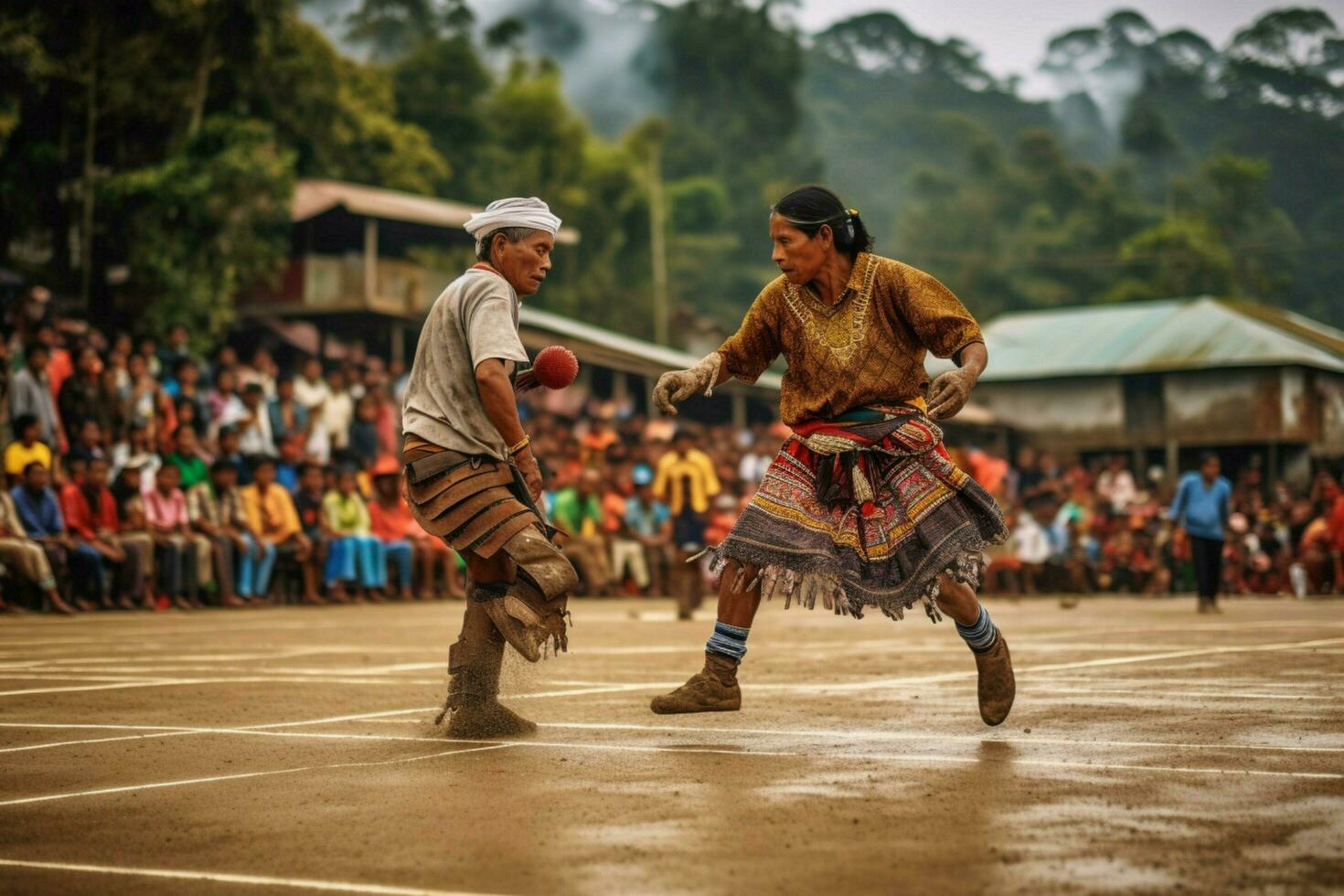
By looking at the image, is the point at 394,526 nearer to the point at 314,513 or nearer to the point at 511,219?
the point at 314,513

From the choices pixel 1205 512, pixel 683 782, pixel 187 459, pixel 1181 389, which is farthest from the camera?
pixel 1181 389

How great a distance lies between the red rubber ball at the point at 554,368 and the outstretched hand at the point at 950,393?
48.2 inches

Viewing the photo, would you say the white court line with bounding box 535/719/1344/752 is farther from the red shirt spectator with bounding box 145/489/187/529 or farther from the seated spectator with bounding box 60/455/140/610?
the red shirt spectator with bounding box 145/489/187/529

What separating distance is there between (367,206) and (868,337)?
26116mm

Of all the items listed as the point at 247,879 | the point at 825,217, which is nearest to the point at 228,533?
the point at 825,217

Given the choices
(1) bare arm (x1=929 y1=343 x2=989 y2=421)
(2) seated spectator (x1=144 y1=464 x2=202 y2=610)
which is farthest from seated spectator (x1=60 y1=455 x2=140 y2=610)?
(1) bare arm (x1=929 y1=343 x2=989 y2=421)

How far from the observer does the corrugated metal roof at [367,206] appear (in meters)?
30.7

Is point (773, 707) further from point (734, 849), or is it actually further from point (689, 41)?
point (689, 41)

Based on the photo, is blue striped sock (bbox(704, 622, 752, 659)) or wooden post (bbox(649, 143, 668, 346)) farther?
wooden post (bbox(649, 143, 668, 346))

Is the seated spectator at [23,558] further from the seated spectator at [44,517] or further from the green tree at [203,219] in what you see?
the green tree at [203,219]

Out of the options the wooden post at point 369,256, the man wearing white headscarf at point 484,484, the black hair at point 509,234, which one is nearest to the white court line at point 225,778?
the man wearing white headscarf at point 484,484

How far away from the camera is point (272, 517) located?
18031mm

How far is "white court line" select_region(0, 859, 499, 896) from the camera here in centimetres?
323

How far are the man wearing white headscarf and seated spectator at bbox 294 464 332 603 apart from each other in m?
13.0
